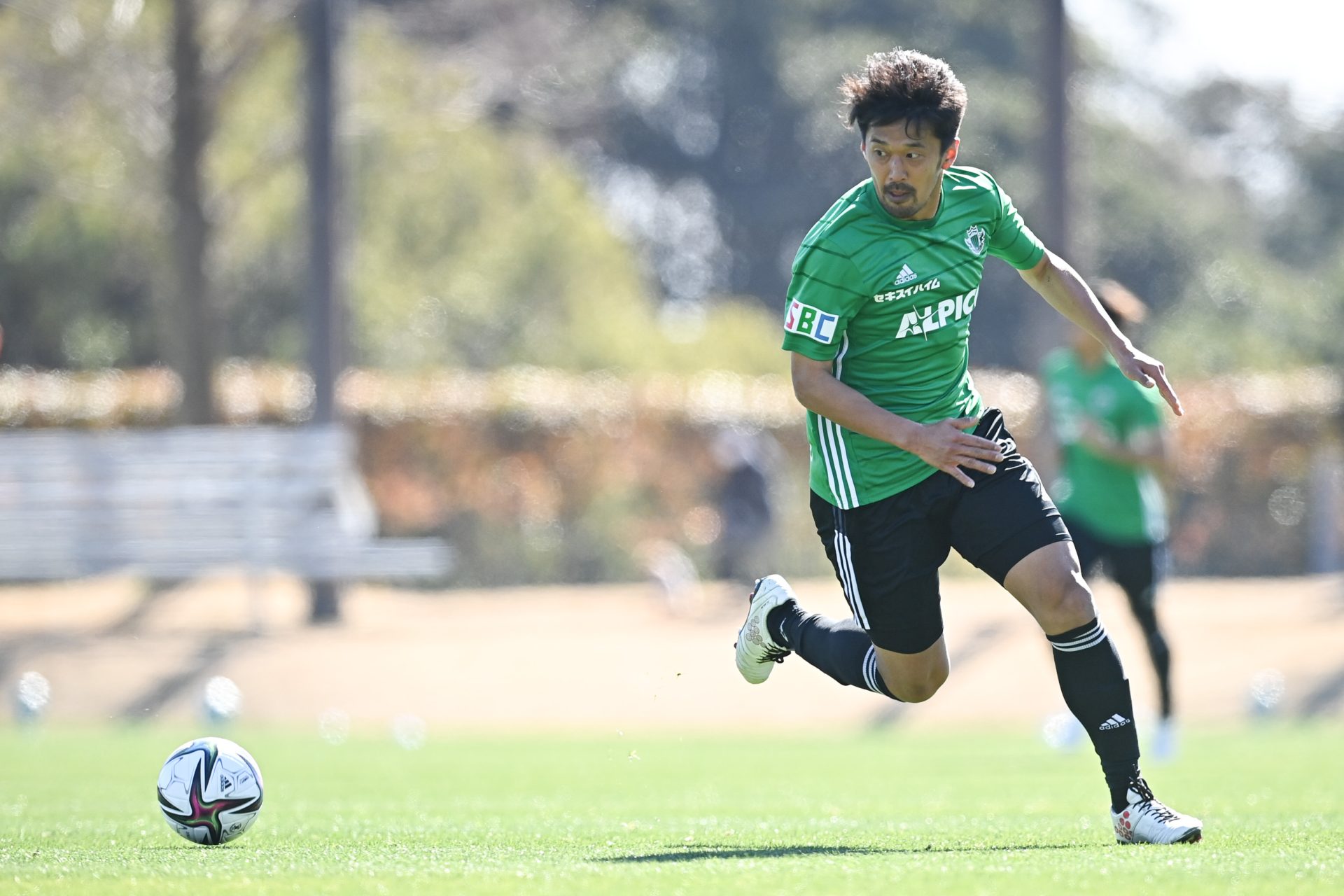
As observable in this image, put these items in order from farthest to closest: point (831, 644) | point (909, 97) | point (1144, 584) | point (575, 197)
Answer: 1. point (575, 197)
2. point (1144, 584)
3. point (831, 644)
4. point (909, 97)

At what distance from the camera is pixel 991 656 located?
61.8ft

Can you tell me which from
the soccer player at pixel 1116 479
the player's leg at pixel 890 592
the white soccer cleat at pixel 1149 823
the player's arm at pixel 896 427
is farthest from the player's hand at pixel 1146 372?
the soccer player at pixel 1116 479

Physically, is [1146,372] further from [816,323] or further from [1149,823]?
[1149,823]

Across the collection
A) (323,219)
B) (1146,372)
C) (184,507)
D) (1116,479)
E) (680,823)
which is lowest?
(184,507)

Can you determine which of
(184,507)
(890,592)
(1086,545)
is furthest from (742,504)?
(890,592)

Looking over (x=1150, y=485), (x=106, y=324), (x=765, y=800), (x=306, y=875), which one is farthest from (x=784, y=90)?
(x=306, y=875)

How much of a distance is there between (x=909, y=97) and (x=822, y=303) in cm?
73

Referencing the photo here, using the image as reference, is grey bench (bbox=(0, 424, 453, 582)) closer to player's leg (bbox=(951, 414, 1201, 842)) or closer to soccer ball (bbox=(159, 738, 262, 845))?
soccer ball (bbox=(159, 738, 262, 845))

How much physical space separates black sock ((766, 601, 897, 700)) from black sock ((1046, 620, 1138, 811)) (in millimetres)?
783

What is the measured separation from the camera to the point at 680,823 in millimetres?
7949

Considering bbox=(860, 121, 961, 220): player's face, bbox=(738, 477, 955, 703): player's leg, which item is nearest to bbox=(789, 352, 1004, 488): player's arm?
bbox=(738, 477, 955, 703): player's leg

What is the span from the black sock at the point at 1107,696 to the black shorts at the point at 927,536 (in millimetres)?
336

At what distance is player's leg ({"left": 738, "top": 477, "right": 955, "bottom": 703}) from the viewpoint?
268 inches

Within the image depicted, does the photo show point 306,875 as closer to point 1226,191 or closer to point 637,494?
point 637,494
